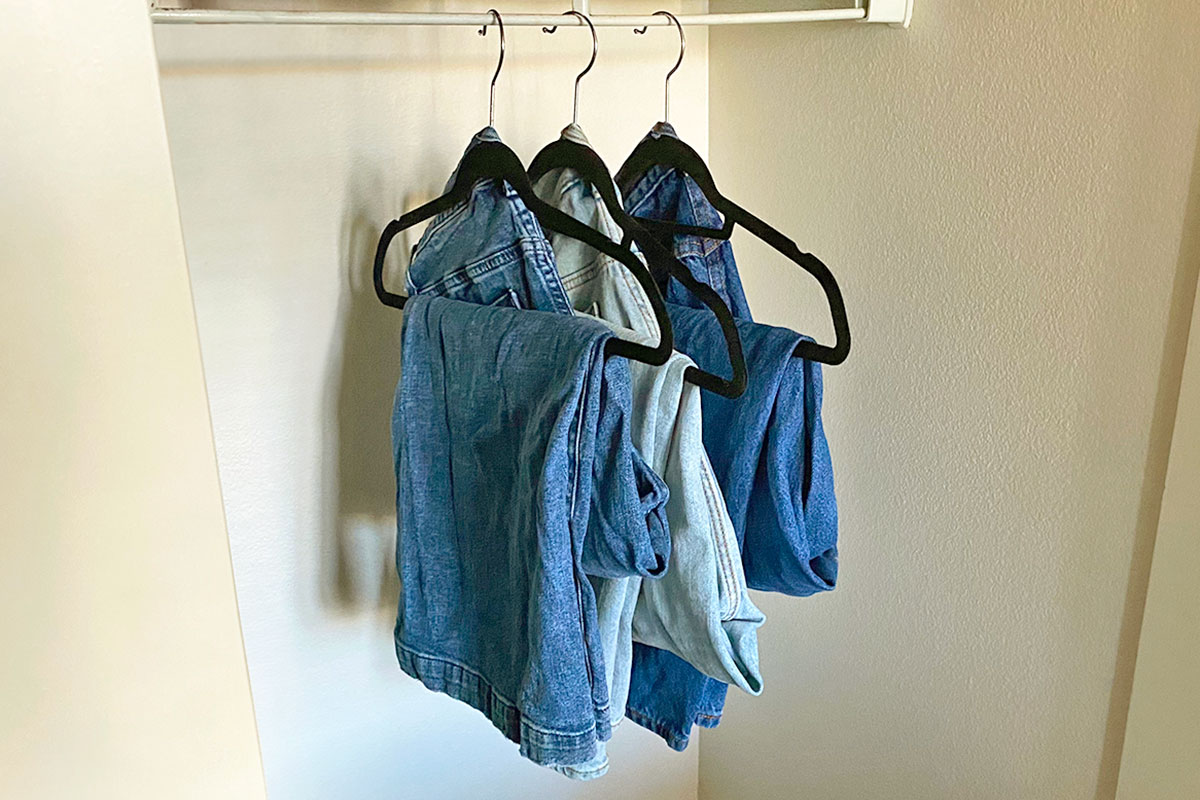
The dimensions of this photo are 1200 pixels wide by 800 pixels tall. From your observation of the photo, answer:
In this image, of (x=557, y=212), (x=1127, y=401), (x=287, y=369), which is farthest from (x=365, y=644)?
(x=1127, y=401)

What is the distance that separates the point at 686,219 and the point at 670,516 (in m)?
0.29

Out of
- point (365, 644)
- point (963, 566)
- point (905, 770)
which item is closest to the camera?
point (963, 566)

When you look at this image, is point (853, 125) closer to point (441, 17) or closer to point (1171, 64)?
point (1171, 64)

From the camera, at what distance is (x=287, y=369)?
107 centimetres

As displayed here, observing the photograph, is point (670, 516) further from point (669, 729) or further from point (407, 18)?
point (407, 18)

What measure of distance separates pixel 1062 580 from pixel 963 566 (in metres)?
0.11

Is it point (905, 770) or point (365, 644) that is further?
point (365, 644)

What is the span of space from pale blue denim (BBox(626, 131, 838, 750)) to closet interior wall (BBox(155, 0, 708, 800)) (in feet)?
0.90

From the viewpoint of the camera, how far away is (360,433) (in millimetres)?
1132

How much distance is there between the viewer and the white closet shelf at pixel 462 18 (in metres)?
0.72

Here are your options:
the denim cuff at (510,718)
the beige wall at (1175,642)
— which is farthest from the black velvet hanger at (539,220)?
the beige wall at (1175,642)

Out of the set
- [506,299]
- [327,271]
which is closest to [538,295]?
[506,299]

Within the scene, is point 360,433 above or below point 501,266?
below

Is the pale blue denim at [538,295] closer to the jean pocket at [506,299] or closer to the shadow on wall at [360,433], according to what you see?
the jean pocket at [506,299]
